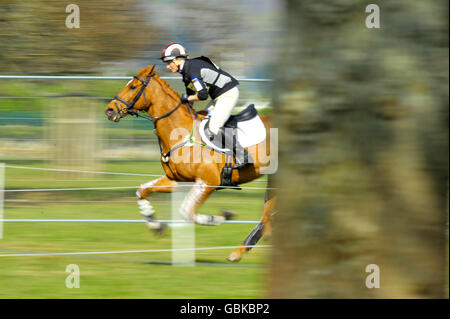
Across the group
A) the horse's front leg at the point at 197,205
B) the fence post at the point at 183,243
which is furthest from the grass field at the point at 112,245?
the horse's front leg at the point at 197,205

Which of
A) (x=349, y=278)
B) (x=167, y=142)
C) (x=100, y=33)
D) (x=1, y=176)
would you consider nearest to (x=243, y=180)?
(x=167, y=142)

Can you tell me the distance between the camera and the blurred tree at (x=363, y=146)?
272 centimetres

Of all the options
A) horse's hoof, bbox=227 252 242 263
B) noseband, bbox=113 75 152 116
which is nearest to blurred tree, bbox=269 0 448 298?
horse's hoof, bbox=227 252 242 263

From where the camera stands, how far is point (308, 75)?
285 cm

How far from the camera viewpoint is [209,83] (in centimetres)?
814

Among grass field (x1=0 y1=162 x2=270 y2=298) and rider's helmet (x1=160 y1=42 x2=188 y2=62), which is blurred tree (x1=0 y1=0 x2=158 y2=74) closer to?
grass field (x1=0 y1=162 x2=270 y2=298)

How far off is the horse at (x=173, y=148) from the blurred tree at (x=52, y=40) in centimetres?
480

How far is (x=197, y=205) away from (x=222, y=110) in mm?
1155

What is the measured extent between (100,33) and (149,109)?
5.41 m

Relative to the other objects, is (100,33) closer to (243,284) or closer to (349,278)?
(243,284)

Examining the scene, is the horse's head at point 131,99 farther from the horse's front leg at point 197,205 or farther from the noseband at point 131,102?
the horse's front leg at point 197,205

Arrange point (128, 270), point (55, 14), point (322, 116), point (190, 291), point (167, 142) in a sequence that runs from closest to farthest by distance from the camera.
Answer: point (322, 116)
point (190, 291)
point (128, 270)
point (167, 142)
point (55, 14)

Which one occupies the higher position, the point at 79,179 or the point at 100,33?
the point at 100,33

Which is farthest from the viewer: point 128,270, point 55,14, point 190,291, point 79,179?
point 55,14
